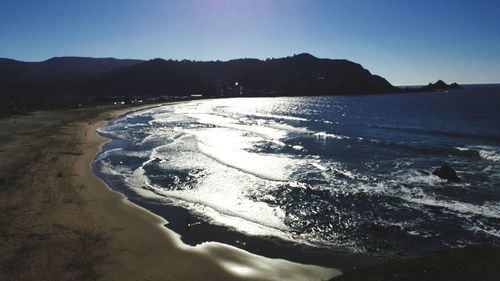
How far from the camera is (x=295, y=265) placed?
1261 cm

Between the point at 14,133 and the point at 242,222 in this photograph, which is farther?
the point at 14,133

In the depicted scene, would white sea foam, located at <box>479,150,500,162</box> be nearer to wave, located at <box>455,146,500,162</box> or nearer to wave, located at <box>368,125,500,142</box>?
wave, located at <box>455,146,500,162</box>

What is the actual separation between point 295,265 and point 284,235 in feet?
9.06

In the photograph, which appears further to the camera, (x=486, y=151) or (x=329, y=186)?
(x=486, y=151)

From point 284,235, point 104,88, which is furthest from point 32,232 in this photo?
point 104,88

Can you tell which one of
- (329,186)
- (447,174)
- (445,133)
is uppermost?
(447,174)

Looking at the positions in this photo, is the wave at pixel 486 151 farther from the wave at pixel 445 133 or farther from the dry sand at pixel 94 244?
the dry sand at pixel 94 244

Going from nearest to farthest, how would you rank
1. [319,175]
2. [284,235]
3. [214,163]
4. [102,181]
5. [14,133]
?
[284,235], [102,181], [319,175], [214,163], [14,133]

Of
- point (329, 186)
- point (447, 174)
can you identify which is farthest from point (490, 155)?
point (329, 186)

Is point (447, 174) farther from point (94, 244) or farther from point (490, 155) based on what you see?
point (94, 244)


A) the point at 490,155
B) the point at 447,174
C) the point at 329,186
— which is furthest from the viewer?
the point at 490,155

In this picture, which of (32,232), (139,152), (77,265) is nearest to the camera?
(77,265)

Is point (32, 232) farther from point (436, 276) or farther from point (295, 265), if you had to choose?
point (436, 276)

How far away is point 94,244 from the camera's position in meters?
13.7
